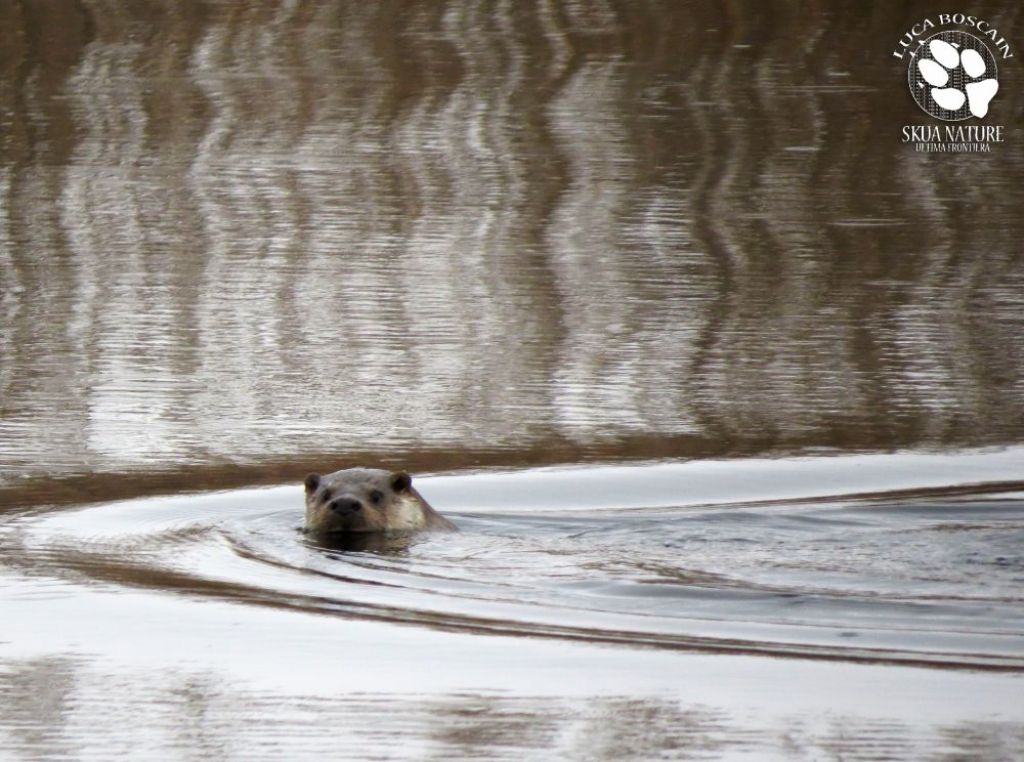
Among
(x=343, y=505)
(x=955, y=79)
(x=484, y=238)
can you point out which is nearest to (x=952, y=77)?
(x=955, y=79)

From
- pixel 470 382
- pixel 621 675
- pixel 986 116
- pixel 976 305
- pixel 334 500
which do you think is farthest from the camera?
pixel 986 116

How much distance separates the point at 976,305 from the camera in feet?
36.1

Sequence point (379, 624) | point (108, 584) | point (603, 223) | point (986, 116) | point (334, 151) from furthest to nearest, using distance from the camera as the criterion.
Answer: point (986, 116)
point (334, 151)
point (603, 223)
point (108, 584)
point (379, 624)

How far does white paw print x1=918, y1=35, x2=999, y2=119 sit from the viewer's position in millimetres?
16047

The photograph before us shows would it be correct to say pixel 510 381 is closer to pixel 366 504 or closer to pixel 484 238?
pixel 366 504

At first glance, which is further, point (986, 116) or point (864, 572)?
point (986, 116)

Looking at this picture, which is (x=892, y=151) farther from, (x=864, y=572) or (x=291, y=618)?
(x=291, y=618)

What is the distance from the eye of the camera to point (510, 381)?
374 inches

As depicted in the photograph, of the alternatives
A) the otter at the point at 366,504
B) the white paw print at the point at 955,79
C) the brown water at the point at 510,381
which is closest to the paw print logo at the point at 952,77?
the white paw print at the point at 955,79

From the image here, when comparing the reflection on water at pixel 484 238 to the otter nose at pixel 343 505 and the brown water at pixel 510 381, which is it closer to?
the brown water at pixel 510 381

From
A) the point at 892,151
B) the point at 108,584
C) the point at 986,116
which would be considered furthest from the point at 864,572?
the point at 986,116

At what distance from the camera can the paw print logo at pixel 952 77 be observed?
15898 millimetres

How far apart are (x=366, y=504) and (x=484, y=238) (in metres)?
4.80

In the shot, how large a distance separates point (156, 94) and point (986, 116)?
243 inches
